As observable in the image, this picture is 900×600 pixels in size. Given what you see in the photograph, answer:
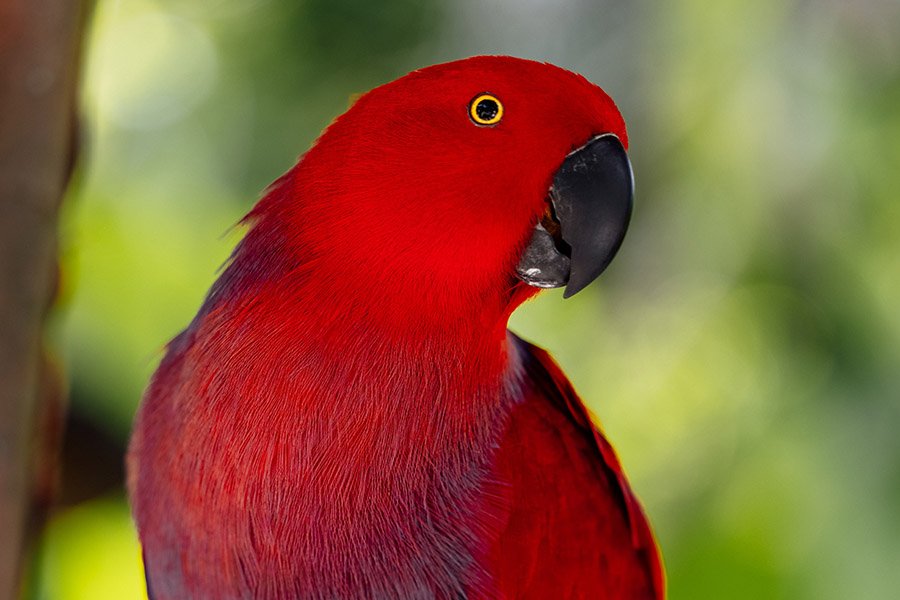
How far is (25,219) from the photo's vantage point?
80cm

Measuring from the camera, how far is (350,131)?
0.93 metres

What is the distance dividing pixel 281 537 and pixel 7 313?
0.31 metres

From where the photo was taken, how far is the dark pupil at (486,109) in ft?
2.88

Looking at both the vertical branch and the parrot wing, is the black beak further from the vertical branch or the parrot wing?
the vertical branch

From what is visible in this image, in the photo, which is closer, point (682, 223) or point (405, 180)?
point (405, 180)

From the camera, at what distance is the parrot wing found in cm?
100

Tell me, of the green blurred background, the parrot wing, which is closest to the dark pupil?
the parrot wing

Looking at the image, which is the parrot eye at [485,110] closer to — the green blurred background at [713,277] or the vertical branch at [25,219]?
the vertical branch at [25,219]

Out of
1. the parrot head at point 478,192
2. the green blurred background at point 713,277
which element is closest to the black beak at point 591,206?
the parrot head at point 478,192

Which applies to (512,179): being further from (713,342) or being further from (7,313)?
(713,342)

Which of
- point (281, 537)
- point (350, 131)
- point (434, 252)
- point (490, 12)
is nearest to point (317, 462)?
point (281, 537)

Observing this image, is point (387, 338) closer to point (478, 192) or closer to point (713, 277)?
point (478, 192)

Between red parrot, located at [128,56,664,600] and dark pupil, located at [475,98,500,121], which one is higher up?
dark pupil, located at [475,98,500,121]

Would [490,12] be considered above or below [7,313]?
above
